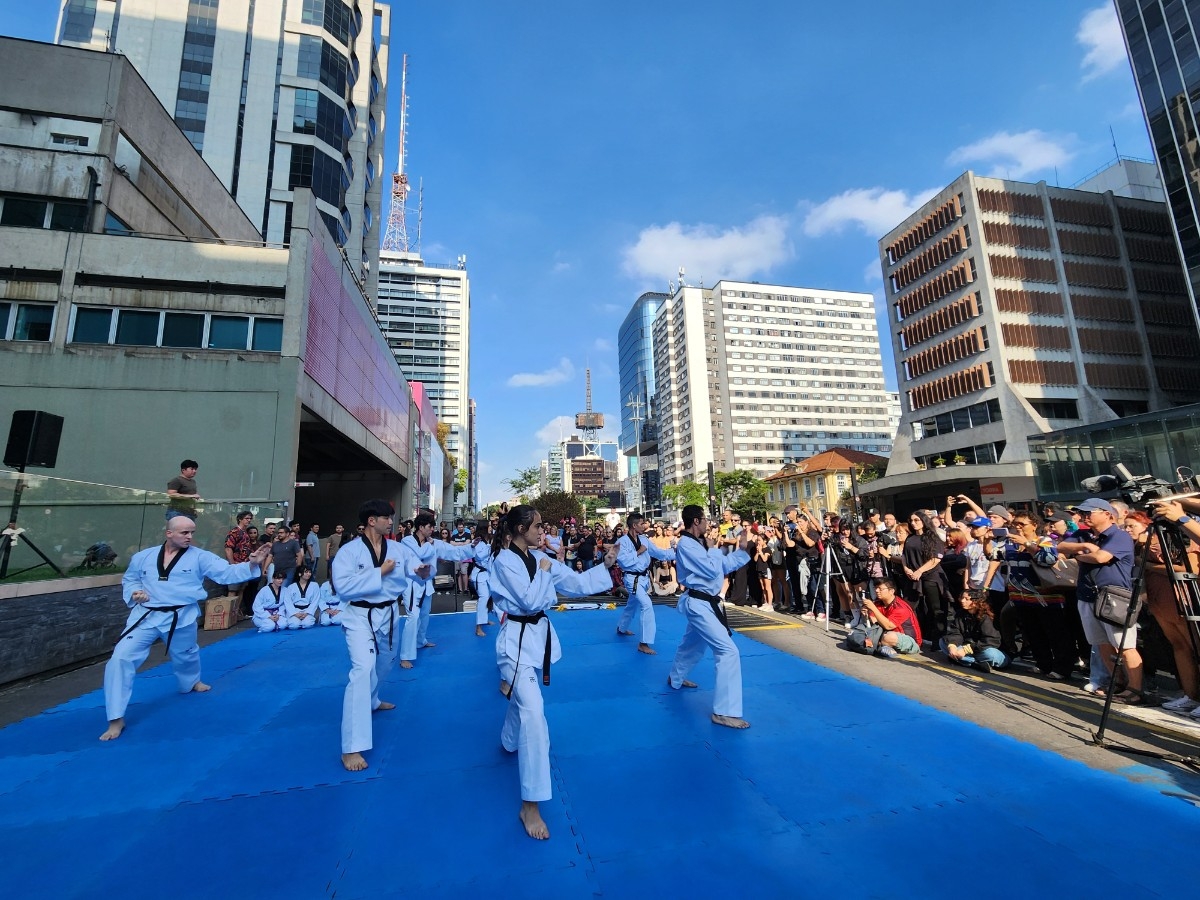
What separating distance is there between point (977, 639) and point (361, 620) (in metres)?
7.33

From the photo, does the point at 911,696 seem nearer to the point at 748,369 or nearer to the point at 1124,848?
the point at 1124,848

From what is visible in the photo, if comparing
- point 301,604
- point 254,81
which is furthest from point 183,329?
point 254,81

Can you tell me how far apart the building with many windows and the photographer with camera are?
8925 centimetres

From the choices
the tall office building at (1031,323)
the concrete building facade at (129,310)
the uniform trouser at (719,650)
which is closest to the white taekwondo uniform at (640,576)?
the uniform trouser at (719,650)

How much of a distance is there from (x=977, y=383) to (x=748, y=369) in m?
56.3

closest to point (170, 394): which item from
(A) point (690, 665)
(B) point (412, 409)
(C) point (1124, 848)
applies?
(A) point (690, 665)

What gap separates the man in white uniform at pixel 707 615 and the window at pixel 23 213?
896 inches

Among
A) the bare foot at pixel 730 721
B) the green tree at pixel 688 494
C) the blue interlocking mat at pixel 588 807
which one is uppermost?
the green tree at pixel 688 494

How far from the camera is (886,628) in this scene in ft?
23.3

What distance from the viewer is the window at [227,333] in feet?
53.8

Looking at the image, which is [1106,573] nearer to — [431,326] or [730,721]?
[730,721]

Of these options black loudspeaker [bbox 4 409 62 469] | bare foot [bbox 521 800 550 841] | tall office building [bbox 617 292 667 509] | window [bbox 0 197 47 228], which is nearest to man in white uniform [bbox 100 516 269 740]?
bare foot [bbox 521 800 550 841]

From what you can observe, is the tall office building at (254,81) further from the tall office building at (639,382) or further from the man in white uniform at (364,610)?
the tall office building at (639,382)

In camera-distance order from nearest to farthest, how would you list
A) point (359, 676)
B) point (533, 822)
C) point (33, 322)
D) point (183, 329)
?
point (533, 822), point (359, 676), point (33, 322), point (183, 329)
